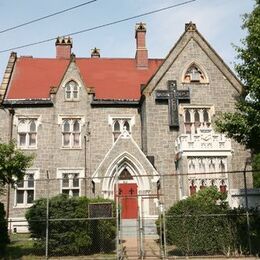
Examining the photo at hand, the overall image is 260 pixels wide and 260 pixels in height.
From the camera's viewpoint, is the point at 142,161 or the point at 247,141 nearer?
the point at 247,141

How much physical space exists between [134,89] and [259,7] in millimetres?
14993

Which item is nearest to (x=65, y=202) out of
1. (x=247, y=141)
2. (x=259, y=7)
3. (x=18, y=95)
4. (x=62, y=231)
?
(x=62, y=231)

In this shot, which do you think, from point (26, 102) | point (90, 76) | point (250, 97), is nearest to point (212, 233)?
point (250, 97)

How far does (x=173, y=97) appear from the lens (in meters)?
28.4

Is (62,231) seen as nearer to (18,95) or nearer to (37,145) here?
(37,145)

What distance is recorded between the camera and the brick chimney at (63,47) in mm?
35938

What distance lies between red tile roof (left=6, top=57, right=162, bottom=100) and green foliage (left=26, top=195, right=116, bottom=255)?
1334 centimetres

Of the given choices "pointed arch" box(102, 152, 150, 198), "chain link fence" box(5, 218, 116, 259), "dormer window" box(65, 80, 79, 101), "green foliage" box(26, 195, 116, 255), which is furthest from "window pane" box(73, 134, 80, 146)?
"chain link fence" box(5, 218, 116, 259)

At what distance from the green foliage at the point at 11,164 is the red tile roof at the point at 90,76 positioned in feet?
43.1

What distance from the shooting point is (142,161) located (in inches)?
1049

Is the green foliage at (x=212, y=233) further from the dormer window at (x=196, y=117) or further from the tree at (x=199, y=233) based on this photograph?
the dormer window at (x=196, y=117)

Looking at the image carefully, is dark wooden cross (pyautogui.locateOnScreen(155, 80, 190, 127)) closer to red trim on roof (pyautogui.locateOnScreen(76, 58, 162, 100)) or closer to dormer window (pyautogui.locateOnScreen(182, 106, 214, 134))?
dormer window (pyautogui.locateOnScreen(182, 106, 214, 134))

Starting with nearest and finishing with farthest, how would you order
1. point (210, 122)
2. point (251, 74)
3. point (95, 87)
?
point (251, 74)
point (210, 122)
point (95, 87)

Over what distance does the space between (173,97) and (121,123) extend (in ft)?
13.3
